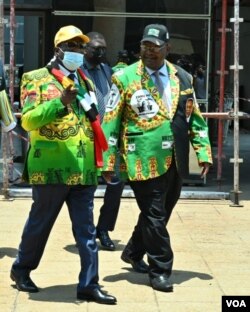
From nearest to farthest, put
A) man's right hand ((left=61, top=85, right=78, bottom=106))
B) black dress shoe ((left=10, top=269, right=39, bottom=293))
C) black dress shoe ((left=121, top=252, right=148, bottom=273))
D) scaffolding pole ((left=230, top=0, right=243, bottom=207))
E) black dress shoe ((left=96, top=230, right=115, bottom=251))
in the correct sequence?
man's right hand ((left=61, top=85, right=78, bottom=106))
black dress shoe ((left=10, top=269, right=39, bottom=293))
black dress shoe ((left=121, top=252, right=148, bottom=273))
black dress shoe ((left=96, top=230, right=115, bottom=251))
scaffolding pole ((left=230, top=0, right=243, bottom=207))

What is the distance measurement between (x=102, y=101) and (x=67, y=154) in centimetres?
178

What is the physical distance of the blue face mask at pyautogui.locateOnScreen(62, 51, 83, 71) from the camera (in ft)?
17.3

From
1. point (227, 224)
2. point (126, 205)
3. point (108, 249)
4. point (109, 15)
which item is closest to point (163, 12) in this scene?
point (109, 15)

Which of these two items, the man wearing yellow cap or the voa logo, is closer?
the voa logo

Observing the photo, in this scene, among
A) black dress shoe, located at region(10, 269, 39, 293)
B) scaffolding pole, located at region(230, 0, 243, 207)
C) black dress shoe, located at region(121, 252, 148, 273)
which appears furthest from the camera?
scaffolding pole, located at region(230, 0, 243, 207)

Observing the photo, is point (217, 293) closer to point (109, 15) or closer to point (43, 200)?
point (43, 200)

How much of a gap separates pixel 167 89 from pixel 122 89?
341mm

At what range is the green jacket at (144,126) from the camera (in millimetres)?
5602

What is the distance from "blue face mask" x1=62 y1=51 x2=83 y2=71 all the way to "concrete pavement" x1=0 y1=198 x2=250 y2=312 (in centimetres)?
163

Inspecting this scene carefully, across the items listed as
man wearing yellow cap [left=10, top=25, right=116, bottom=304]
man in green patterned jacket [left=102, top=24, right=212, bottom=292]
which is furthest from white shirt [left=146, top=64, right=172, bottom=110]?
man wearing yellow cap [left=10, top=25, right=116, bottom=304]

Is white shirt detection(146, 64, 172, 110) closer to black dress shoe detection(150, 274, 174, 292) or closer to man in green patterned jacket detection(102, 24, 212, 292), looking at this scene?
man in green patterned jacket detection(102, 24, 212, 292)

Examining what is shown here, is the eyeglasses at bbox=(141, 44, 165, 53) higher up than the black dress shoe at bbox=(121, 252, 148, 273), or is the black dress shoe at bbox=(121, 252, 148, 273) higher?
the eyeglasses at bbox=(141, 44, 165, 53)

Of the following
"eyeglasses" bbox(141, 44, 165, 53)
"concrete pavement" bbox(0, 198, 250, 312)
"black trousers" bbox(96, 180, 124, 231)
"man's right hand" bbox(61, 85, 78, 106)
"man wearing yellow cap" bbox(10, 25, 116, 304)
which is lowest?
"concrete pavement" bbox(0, 198, 250, 312)

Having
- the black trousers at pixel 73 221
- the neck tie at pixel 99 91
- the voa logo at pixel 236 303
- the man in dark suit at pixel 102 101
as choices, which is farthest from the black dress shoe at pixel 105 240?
the voa logo at pixel 236 303
